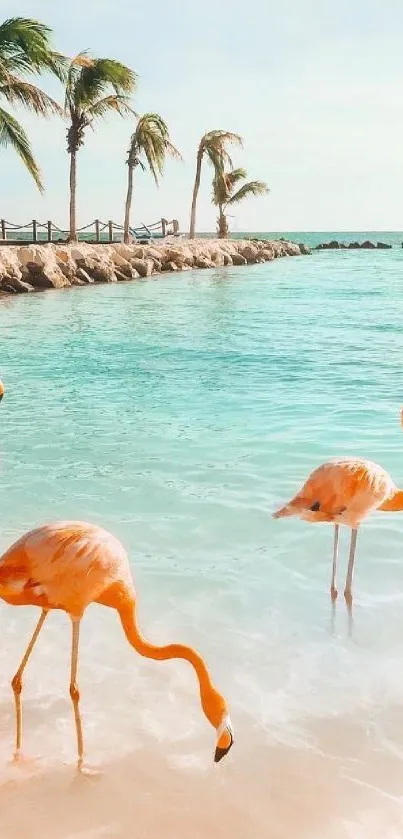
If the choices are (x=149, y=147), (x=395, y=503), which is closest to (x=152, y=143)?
(x=149, y=147)

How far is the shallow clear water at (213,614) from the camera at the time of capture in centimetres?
299

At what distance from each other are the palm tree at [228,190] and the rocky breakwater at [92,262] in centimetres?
606

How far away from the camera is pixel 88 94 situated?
30328mm

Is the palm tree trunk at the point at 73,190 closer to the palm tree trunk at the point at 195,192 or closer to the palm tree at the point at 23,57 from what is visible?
the palm tree at the point at 23,57

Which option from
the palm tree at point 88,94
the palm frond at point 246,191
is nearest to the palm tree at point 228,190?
the palm frond at point 246,191

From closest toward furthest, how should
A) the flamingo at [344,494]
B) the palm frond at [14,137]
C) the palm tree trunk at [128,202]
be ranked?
the flamingo at [344,494] < the palm frond at [14,137] < the palm tree trunk at [128,202]

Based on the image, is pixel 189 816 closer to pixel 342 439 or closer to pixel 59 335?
pixel 342 439

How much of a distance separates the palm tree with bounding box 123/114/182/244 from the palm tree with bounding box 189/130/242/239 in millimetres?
8357

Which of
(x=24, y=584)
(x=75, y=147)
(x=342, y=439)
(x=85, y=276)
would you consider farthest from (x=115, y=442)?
(x=75, y=147)

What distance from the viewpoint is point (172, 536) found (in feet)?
18.5

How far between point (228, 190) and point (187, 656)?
50028 millimetres

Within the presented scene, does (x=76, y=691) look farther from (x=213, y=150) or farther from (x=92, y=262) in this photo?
(x=213, y=150)

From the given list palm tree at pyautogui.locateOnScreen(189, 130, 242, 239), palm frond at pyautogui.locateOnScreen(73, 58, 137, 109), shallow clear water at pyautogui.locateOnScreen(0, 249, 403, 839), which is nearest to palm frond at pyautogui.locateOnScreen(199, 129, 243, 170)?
palm tree at pyautogui.locateOnScreen(189, 130, 242, 239)

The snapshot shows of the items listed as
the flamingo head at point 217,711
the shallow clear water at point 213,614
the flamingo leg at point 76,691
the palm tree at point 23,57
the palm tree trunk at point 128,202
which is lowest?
the shallow clear water at point 213,614
